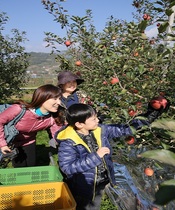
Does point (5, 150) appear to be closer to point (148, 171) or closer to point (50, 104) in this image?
point (50, 104)

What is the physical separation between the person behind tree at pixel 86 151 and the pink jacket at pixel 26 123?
0.51 meters

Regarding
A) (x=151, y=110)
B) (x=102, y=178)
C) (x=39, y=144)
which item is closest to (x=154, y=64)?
(x=151, y=110)

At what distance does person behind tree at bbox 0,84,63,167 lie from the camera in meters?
2.28

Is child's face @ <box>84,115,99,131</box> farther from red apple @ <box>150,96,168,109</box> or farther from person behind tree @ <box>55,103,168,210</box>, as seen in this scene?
red apple @ <box>150,96,168,109</box>

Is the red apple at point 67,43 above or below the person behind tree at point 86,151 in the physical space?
above

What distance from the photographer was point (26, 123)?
240 centimetres

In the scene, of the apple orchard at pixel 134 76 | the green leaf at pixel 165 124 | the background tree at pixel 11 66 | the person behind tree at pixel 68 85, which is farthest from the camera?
the background tree at pixel 11 66

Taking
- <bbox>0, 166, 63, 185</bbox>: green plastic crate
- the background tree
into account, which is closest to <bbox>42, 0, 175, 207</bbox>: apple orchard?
<bbox>0, 166, 63, 185</bbox>: green plastic crate

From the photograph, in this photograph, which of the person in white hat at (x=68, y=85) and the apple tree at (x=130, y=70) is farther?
the person in white hat at (x=68, y=85)

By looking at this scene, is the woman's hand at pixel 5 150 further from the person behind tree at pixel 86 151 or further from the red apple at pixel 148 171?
the red apple at pixel 148 171

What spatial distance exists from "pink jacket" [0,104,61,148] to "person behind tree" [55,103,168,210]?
51 cm

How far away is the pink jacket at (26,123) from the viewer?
229 centimetres

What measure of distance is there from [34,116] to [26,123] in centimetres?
10

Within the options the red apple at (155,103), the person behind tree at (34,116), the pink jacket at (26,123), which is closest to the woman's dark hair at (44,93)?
the person behind tree at (34,116)
